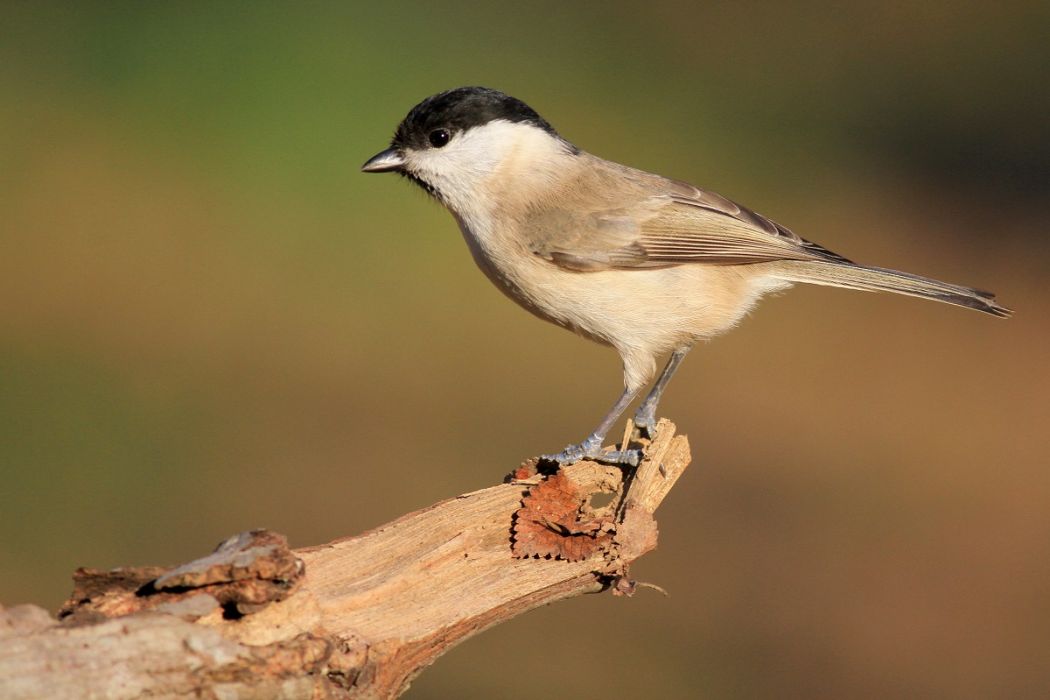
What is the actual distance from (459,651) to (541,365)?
2.77 m

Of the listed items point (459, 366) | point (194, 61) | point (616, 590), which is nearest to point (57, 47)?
point (194, 61)

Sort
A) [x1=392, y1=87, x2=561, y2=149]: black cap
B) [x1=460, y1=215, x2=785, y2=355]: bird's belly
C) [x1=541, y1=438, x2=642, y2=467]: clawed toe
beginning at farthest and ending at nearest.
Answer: [x1=392, y1=87, x2=561, y2=149]: black cap < [x1=460, y1=215, x2=785, y2=355]: bird's belly < [x1=541, y1=438, x2=642, y2=467]: clawed toe

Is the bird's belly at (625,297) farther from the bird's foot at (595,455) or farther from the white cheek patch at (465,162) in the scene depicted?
the bird's foot at (595,455)

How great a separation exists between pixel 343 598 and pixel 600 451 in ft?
4.34

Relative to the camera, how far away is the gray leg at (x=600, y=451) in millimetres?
3738

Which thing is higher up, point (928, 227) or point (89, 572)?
point (928, 227)

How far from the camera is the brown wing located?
3.98m

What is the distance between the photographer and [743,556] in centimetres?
613

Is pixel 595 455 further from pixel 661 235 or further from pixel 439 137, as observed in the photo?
pixel 439 137

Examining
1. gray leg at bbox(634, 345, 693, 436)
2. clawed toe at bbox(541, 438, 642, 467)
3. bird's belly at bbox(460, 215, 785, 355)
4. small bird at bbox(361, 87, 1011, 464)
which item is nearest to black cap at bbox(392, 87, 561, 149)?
small bird at bbox(361, 87, 1011, 464)

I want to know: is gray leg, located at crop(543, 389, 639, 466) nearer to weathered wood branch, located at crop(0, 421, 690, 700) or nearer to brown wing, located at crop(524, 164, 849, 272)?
weathered wood branch, located at crop(0, 421, 690, 700)

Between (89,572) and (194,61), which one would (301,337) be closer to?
(194,61)

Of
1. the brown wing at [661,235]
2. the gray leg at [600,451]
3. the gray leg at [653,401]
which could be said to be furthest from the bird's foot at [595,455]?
the brown wing at [661,235]

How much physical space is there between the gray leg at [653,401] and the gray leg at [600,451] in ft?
0.55
